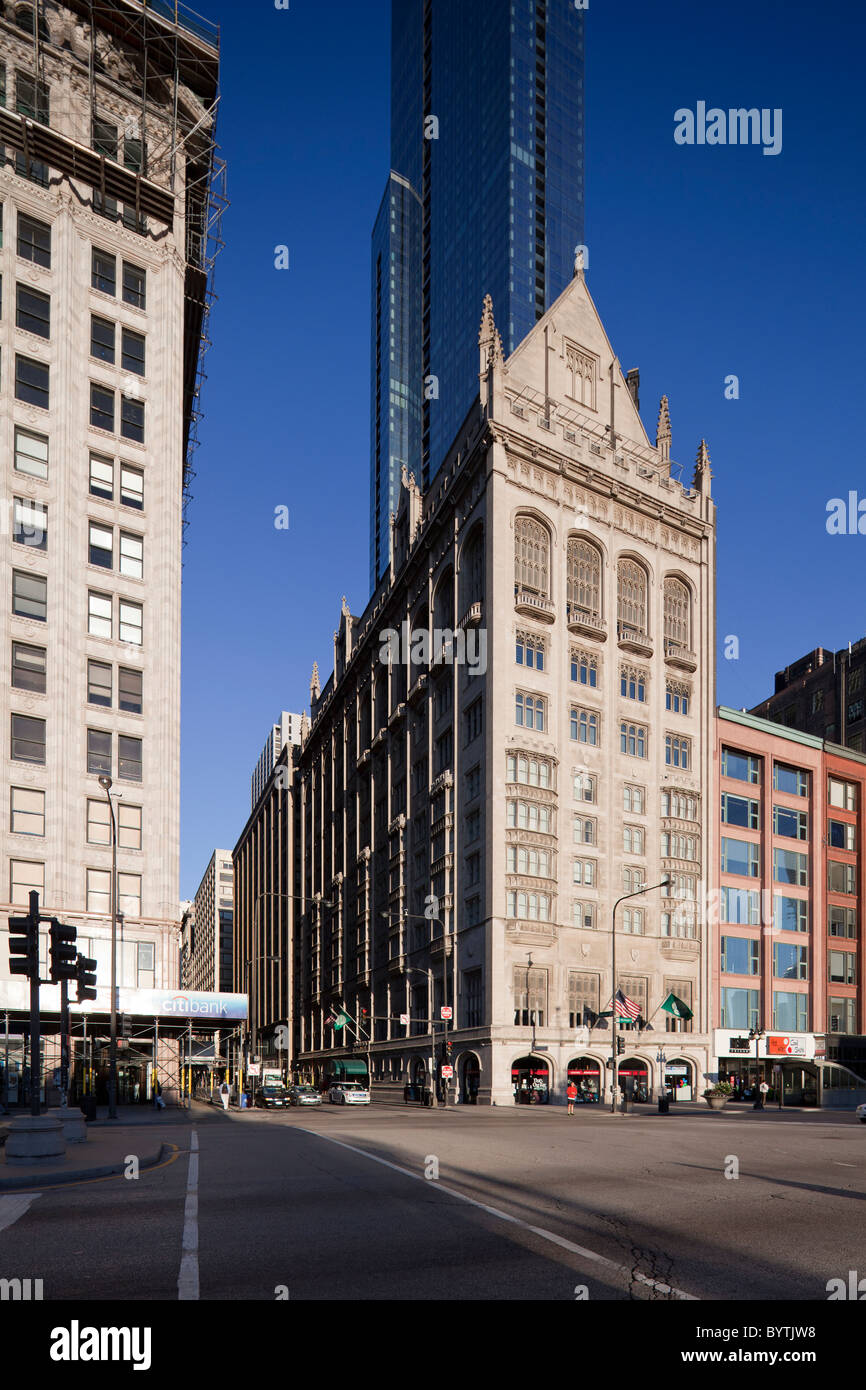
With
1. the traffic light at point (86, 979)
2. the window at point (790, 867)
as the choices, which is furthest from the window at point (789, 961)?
the traffic light at point (86, 979)

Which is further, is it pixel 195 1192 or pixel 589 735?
pixel 589 735

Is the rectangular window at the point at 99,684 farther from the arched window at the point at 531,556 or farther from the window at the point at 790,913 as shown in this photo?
the window at the point at 790,913

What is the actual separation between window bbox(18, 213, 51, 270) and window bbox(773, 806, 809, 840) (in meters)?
62.3

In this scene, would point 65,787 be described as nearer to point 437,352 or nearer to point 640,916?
point 640,916

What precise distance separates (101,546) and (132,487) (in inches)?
175

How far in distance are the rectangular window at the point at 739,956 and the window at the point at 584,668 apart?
2134 cm

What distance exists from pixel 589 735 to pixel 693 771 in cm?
1072

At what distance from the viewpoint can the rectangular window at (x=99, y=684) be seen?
6278 cm

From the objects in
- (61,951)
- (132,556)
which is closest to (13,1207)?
(61,951)

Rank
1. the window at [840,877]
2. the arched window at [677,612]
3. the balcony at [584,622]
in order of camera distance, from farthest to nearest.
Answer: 1. the window at [840,877]
2. the arched window at [677,612]
3. the balcony at [584,622]

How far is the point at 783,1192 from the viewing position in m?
16.3

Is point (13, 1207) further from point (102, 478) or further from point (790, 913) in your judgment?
point (790, 913)

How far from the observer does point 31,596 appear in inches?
2414
